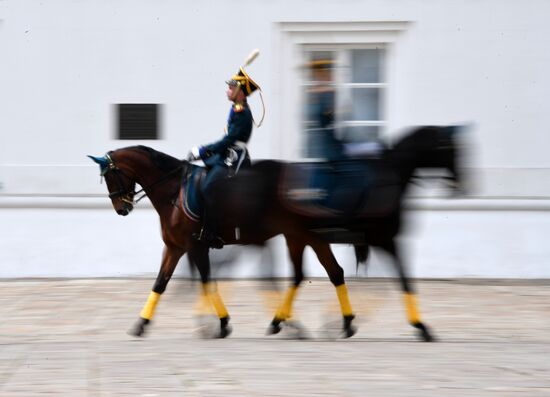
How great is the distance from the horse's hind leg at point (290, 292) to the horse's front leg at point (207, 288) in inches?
15.6

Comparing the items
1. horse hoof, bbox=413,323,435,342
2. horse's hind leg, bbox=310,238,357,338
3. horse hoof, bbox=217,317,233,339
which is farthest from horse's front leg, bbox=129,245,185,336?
horse hoof, bbox=413,323,435,342

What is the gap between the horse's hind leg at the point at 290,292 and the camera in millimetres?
8844

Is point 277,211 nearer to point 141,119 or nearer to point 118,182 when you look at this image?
point 118,182

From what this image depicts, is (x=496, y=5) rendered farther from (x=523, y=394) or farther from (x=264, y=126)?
(x=523, y=394)

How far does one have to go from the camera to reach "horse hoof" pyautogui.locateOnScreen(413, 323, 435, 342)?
840 centimetres

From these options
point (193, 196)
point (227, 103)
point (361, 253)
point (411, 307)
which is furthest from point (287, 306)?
point (227, 103)

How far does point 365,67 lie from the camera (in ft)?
41.1

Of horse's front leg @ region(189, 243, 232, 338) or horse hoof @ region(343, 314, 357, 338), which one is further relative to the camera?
horse's front leg @ region(189, 243, 232, 338)

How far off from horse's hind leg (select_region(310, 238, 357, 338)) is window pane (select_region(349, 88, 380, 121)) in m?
4.06

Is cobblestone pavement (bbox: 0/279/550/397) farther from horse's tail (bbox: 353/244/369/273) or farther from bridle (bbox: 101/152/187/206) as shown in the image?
bridle (bbox: 101/152/187/206)

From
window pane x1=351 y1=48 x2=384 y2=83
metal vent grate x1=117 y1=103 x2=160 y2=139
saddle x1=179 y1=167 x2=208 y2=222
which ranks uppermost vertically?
window pane x1=351 y1=48 x2=384 y2=83

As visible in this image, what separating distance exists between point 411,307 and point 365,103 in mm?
4636

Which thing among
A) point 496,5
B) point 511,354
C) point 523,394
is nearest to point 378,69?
point 496,5

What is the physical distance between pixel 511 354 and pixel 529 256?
472cm
